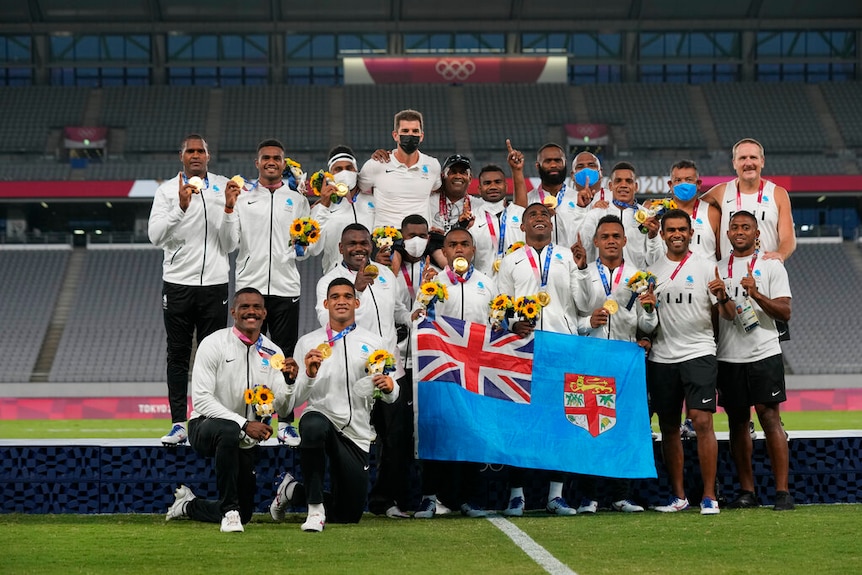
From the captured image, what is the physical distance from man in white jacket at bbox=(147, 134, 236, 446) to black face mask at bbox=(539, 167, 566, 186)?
8.32 ft

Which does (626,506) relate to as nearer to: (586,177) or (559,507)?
(559,507)

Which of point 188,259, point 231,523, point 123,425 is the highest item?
point 188,259

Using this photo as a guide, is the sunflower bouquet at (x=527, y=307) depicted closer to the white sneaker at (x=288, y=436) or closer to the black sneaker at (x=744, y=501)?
the white sneaker at (x=288, y=436)

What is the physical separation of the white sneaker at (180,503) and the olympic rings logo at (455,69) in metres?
33.8

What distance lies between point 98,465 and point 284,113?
106ft

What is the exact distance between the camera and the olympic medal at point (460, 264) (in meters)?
8.39

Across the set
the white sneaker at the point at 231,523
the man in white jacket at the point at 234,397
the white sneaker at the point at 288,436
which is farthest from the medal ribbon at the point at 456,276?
the white sneaker at the point at 231,523

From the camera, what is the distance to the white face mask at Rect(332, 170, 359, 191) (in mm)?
9219

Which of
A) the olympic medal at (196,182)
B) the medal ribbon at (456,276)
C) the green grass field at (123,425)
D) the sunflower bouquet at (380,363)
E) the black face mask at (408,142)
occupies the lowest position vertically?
the green grass field at (123,425)

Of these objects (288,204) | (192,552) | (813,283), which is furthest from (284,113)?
(192,552)

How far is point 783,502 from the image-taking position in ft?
28.2

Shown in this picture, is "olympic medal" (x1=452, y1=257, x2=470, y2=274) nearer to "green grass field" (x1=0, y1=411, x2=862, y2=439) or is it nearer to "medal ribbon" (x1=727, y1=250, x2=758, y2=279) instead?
"medal ribbon" (x1=727, y1=250, x2=758, y2=279)

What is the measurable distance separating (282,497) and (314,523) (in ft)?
2.27

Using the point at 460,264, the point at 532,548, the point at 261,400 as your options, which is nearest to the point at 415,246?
the point at 460,264
